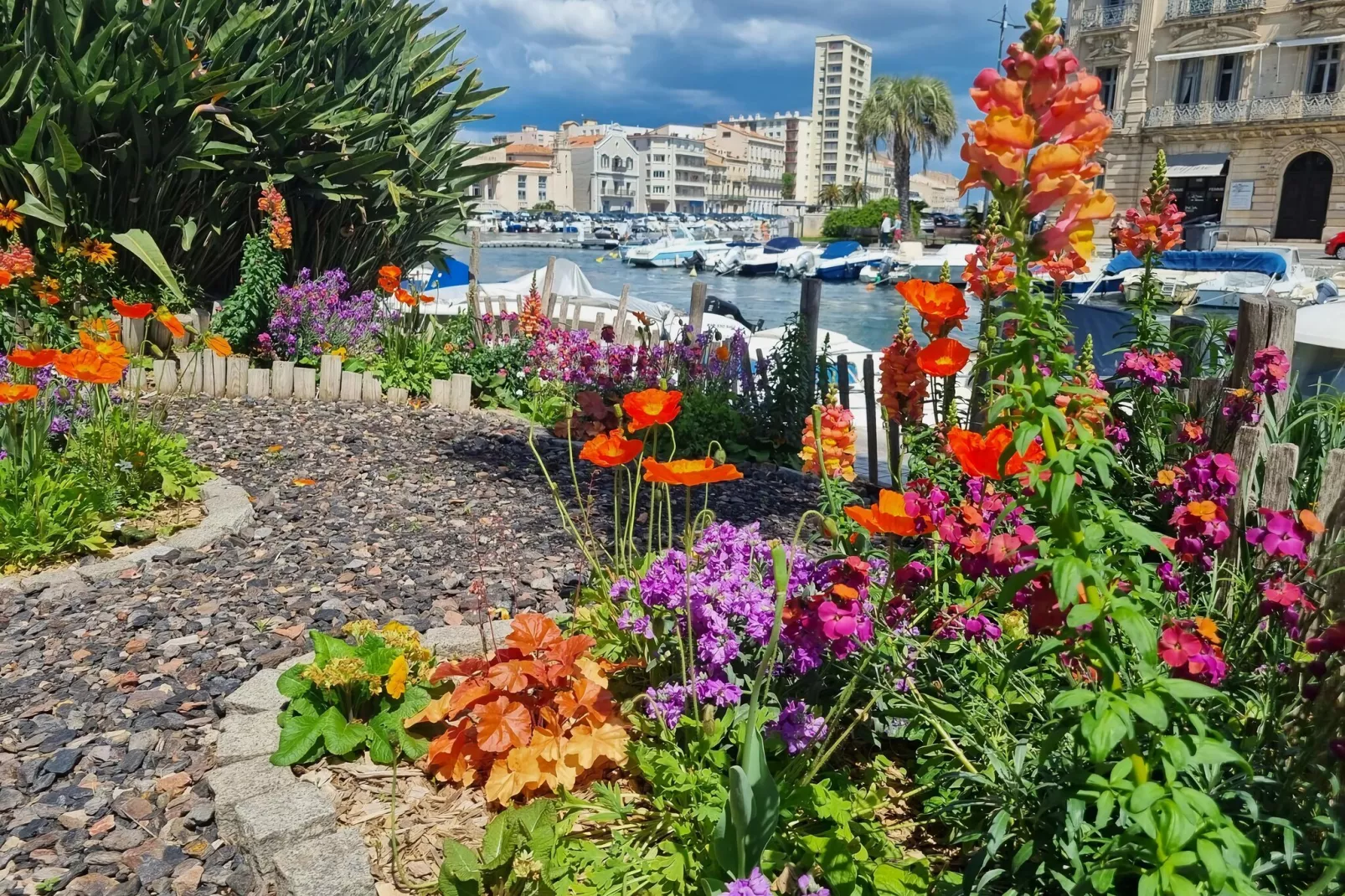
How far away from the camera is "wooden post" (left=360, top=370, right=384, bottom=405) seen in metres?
6.11

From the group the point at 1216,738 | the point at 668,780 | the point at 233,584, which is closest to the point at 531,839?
the point at 668,780

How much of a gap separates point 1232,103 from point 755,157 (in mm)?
129303

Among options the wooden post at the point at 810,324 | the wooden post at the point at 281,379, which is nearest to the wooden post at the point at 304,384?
the wooden post at the point at 281,379

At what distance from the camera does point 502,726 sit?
6.79ft

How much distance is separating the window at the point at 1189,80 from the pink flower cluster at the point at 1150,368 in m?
37.5

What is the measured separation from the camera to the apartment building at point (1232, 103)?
102 ft

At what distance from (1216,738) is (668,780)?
1.03 metres

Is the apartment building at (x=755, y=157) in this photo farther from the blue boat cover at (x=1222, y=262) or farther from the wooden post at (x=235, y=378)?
the wooden post at (x=235, y=378)

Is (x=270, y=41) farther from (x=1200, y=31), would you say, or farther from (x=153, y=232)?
(x=1200, y=31)

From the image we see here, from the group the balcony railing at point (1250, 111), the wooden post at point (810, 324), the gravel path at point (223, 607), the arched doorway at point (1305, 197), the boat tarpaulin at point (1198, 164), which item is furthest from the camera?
the boat tarpaulin at point (1198, 164)

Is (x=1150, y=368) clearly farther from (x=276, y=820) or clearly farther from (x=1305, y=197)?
(x=1305, y=197)

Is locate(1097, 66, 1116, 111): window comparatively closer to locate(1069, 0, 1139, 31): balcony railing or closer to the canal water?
locate(1069, 0, 1139, 31): balcony railing

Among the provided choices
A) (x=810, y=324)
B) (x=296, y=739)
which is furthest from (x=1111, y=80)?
(x=296, y=739)

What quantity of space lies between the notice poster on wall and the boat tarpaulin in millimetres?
736
